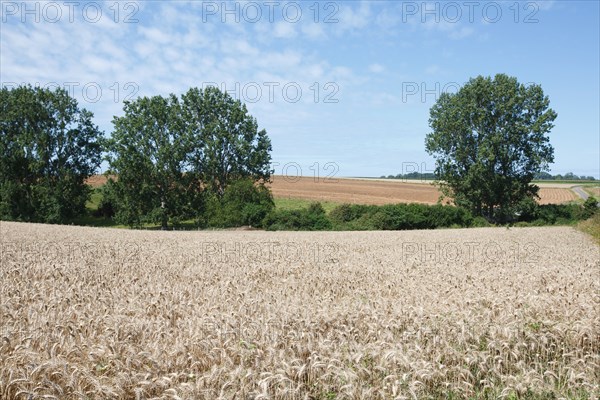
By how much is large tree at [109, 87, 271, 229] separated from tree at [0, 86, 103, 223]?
5777mm

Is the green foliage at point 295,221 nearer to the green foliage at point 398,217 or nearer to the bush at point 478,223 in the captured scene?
the green foliage at point 398,217

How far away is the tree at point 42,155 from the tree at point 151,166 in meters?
5.01

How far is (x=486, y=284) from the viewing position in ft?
29.0

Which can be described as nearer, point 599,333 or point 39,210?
point 599,333

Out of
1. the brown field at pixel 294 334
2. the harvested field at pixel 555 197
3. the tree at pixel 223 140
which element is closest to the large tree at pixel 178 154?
the tree at pixel 223 140

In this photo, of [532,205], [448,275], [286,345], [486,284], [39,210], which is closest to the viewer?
[286,345]

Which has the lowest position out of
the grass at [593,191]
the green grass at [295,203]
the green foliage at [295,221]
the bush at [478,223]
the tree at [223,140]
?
the bush at [478,223]

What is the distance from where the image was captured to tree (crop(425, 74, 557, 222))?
151 ft

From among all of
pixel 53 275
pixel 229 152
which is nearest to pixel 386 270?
pixel 53 275

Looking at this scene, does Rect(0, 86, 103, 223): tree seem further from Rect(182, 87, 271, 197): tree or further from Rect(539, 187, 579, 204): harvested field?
Rect(539, 187, 579, 204): harvested field

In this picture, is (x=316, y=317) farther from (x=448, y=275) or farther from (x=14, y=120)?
(x=14, y=120)

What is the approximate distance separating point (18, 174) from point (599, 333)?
58.4 meters

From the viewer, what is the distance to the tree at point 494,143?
151ft

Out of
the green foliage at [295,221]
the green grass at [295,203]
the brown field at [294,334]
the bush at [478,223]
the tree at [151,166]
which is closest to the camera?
the brown field at [294,334]
